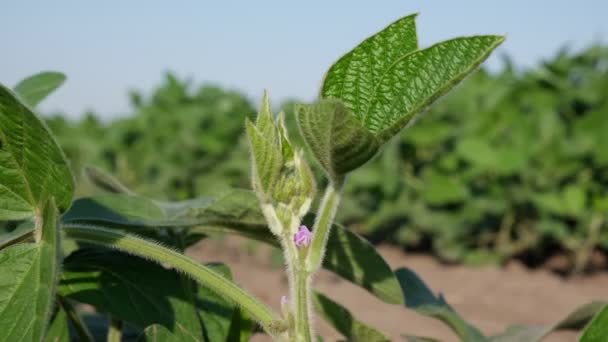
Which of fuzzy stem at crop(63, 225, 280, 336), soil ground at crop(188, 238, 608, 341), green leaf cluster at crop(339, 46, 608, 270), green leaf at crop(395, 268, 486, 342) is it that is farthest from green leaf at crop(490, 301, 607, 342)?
green leaf cluster at crop(339, 46, 608, 270)

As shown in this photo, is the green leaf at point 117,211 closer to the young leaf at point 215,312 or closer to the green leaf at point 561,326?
the young leaf at point 215,312

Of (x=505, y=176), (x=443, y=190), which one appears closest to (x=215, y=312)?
(x=505, y=176)

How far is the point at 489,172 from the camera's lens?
6.08 meters

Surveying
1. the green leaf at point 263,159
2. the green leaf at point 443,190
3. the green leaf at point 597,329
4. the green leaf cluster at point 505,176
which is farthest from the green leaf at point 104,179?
the green leaf at point 443,190

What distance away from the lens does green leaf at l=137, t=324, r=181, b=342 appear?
916 mm

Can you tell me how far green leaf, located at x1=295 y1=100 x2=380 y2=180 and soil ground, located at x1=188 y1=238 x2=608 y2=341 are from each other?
3445mm

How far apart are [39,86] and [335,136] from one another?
605 millimetres

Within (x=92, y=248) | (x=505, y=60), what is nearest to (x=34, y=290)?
(x=92, y=248)

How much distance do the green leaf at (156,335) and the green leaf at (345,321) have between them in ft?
0.91

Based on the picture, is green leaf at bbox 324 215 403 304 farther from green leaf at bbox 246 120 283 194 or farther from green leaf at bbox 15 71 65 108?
green leaf at bbox 15 71 65 108

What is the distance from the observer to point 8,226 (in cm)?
125

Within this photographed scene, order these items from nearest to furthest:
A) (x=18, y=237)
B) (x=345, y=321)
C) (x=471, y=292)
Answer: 1. (x=18, y=237)
2. (x=345, y=321)
3. (x=471, y=292)

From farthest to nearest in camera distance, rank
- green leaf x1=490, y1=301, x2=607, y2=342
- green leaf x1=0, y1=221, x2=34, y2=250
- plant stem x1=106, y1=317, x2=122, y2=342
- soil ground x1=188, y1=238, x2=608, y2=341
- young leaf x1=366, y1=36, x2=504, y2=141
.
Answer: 1. soil ground x1=188, y1=238, x2=608, y2=341
2. green leaf x1=490, y1=301, x2=607, y2=342
3. plant stem x1=106, y1=317, x2=122, y2=342
4. green leaf x1=0, y1=221, x2=34, y2=250
5. young leaf x1=366, y1=36, x2=504, y2=141

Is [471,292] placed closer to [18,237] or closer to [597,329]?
[597,329]
